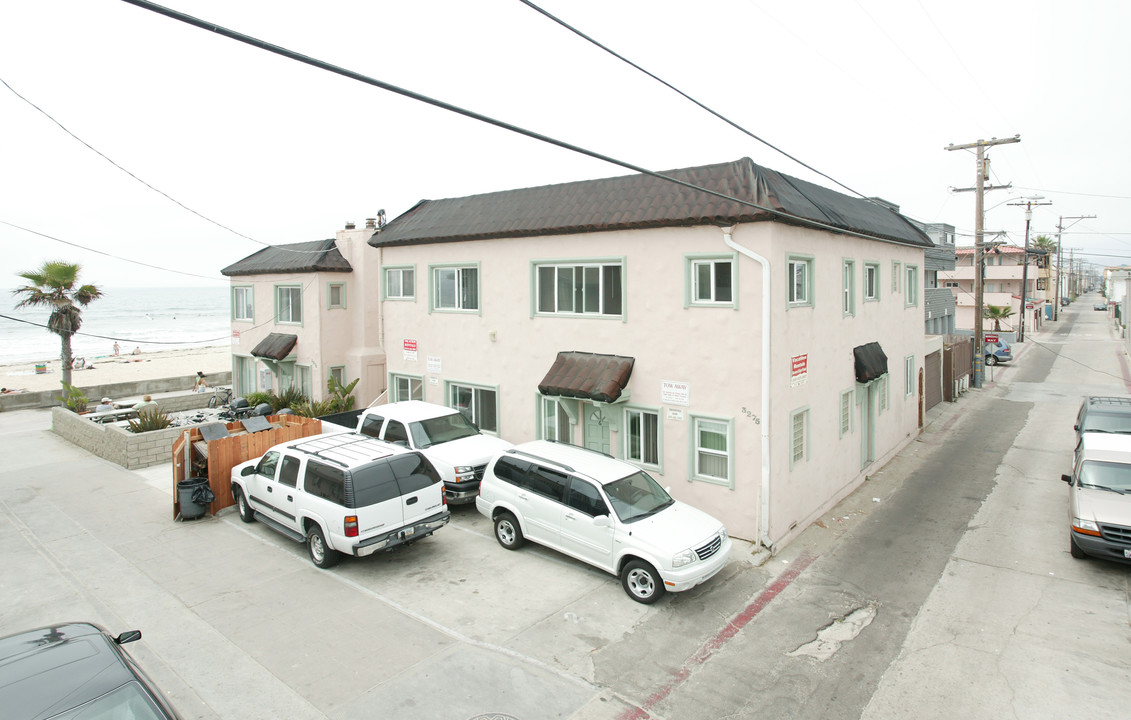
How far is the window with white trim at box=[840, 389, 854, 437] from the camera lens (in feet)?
46.3

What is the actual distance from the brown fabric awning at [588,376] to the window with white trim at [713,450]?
1.63 metres

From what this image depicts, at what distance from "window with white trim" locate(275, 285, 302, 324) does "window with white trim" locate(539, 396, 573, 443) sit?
1017cm

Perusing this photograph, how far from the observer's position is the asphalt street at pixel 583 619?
6992 millimetres

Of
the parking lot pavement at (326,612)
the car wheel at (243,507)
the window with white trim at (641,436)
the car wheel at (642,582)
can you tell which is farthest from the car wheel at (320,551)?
the window with white trim at (641,436)

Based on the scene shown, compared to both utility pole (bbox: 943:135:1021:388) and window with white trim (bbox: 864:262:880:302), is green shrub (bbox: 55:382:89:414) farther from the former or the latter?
utility pole (bbox: 943:135:1021:388)

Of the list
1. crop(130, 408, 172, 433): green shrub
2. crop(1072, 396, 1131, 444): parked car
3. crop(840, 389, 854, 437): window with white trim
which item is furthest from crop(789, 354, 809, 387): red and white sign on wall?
crop(130, 408, 172, 433): green shrub

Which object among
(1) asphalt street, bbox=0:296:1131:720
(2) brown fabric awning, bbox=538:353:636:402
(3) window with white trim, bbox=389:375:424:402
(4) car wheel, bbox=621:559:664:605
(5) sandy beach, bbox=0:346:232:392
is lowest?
(1) asphalt street, bbox=0:296:1131:720

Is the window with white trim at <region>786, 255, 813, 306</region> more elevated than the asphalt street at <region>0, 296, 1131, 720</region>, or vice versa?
the window with white trim at <region>786, 255, 813, 306</region>

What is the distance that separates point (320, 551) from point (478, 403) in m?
6.38

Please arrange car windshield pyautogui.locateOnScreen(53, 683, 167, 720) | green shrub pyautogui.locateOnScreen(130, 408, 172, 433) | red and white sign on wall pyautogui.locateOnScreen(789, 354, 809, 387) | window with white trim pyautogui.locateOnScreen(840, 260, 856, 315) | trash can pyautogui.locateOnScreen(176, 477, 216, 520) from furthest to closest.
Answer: green shrub pyautogui.locateOnScreen(130, 408, 172, 433), window with white trim pyautogui.locateOnScreen(840, 260, 856, 315), trash can pyautogui.locateOnScreen(176, 477, 216, 520), red and white sign on wall pyautogui.locateOnScreen(789, 354, 809, 387), car windshield pyautogui.locateOnScreen(53, 683, 167, 720)

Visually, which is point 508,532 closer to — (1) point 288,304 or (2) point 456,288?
(2) point 456,288

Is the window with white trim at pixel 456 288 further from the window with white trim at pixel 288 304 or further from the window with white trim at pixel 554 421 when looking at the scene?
the window with white trim at pixel 288 304

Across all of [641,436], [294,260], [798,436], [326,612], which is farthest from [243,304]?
[798,436]

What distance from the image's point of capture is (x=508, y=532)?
Result: 432 inches
